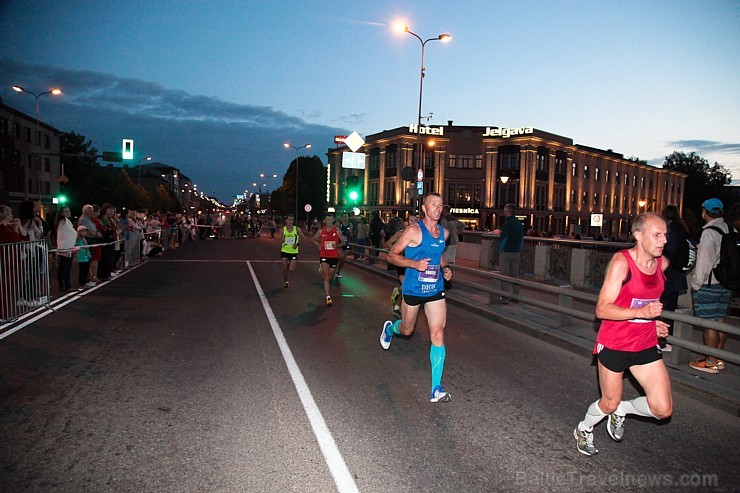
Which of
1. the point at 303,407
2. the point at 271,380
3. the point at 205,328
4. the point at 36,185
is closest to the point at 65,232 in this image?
the point at 205,328

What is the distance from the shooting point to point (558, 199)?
64.1m

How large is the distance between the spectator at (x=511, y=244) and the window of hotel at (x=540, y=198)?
52.1 m

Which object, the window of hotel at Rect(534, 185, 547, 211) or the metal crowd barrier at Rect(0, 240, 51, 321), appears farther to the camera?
the window of hotel at Rect(534, 185, 547, 211)

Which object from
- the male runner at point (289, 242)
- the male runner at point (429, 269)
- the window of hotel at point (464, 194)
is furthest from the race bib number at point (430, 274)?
the window of hotel at point (464, 194)

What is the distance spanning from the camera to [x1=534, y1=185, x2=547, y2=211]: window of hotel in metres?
61.4

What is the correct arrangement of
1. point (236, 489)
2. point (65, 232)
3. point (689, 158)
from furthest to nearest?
point (689, 158), point (65, 232), point (236, 489)

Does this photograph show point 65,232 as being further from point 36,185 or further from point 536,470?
point 36,185

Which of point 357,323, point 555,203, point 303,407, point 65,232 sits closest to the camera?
point 303,407

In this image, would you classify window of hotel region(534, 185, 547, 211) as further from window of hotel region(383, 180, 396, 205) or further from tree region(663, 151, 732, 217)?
tree region(663, 151, 732, 217)

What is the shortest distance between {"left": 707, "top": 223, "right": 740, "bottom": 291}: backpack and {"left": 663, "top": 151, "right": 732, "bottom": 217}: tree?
3954 inches

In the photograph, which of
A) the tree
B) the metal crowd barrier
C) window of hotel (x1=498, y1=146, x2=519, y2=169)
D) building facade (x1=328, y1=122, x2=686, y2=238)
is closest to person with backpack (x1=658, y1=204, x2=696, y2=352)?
the metal crowd barrier

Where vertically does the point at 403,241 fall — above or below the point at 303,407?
above

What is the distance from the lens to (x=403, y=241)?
555cm

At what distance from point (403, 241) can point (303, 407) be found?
6.45 feet
